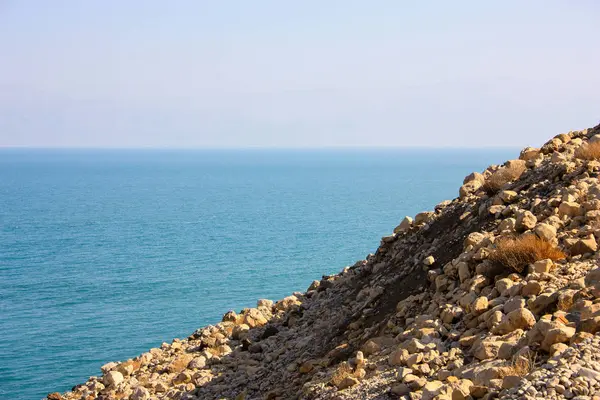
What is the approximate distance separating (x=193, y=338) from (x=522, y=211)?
10562mm

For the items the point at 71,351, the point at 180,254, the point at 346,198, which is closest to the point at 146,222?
the point at 180,254

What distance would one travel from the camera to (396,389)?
9.84 metres

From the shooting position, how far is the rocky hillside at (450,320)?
9.01 meters

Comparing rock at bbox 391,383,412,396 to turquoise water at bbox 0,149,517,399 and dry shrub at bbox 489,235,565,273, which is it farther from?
turquoise water at bbox 0,149,517,399

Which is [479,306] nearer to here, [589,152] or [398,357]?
[398,357]

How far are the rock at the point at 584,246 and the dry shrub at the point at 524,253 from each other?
0.69 feet

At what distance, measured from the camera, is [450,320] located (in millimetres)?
11531

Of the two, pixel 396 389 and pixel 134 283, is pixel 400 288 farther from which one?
pixel 134 283

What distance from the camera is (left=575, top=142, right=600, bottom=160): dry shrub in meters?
15.5

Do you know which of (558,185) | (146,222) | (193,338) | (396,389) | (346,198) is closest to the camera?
(396,389)

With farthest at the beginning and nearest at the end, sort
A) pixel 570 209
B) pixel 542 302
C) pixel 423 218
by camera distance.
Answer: pixel 423 218 < pixel 570 209 < pixel 542 302

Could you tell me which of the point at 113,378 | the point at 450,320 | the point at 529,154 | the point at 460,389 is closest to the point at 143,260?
the point at 113,378

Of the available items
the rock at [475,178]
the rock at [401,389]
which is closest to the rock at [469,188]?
the rock at [475,178]

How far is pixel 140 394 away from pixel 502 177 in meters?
9.97
